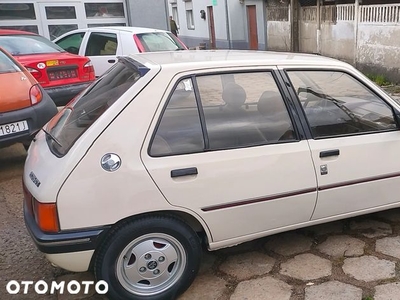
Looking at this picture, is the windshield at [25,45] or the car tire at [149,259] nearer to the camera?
the car tire at [149,259]

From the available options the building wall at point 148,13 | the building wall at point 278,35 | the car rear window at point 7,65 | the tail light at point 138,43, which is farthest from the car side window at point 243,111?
the building wall at point 278,35

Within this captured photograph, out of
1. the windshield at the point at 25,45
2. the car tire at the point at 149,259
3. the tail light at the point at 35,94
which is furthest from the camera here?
the windshield at the point at 25,45

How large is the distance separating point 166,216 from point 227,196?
387 mm

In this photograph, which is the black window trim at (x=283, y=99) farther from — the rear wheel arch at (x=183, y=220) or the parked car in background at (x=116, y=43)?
the parked car in background at (x=116, y=43)

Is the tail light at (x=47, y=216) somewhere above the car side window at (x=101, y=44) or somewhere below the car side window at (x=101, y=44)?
below

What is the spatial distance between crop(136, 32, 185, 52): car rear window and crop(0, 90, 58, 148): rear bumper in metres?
3.44

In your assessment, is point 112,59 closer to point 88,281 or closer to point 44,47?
point 44,47

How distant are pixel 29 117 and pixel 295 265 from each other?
10.2ft

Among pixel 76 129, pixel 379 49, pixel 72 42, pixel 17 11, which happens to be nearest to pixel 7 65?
pixel 76 129

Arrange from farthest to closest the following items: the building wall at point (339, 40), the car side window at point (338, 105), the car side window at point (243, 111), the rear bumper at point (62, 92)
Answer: the building wall at point (339, 40) < the rear bumper at point (62, 92) < the car side window at point (338, 105) < the car side window at point (243, 111)

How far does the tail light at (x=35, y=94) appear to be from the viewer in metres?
4.33
